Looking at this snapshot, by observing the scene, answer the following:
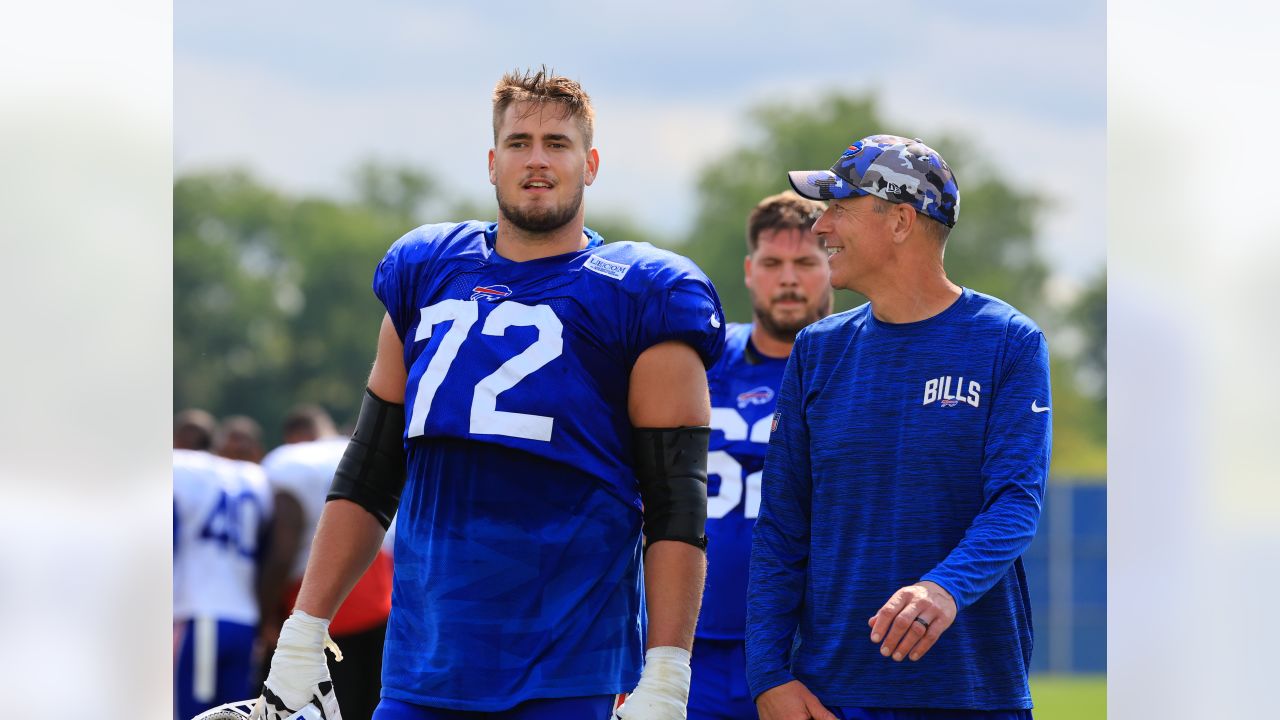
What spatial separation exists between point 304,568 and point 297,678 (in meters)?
4.50

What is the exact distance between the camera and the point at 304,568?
830 centimetres

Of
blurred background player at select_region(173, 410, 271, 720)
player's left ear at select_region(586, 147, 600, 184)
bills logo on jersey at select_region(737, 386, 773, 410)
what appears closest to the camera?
player's left ear at select_region(586, 147, 600, 184)

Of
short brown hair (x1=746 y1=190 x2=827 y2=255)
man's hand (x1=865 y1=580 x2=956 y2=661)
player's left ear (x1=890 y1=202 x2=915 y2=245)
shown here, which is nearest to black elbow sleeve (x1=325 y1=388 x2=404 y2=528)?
player's left ear (x1=890 y1=202 x2=915 y2=245)

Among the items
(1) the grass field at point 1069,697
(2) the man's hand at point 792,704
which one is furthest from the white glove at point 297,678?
(1) the grass field at point 1069,697

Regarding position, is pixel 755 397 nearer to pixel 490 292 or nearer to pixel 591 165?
pixel 591 165

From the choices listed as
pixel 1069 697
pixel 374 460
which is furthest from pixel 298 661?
pixel 1069 697

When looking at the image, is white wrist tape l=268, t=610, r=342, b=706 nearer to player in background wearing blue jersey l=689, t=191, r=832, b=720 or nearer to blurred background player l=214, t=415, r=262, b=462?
player in background wearing blue jersey l=689, t=191, r=832, b=720

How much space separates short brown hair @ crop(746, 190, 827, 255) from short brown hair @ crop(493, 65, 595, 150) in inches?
53.4

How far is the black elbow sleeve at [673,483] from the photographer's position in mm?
3730

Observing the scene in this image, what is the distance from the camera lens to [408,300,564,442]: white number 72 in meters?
3.67

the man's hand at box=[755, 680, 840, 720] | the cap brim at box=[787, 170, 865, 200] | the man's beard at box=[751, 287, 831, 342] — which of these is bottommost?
the man's hand at box=[755, 680, 840, 720]

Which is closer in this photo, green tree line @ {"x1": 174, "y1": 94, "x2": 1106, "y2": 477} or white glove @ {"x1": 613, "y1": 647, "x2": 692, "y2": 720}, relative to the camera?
white glove @ {"x1": 613, "y1": 647, "x2": 692, "y2": 720}
